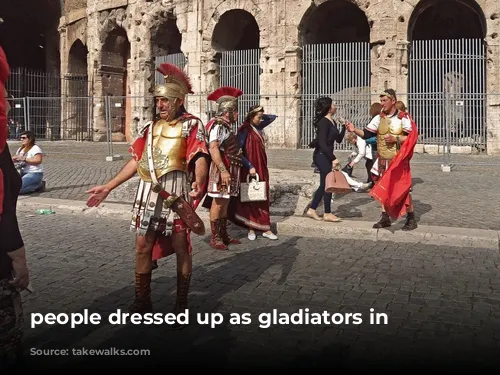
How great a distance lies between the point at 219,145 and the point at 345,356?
2847mm

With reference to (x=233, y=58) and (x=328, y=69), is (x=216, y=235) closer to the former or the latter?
(x=328, y=69)

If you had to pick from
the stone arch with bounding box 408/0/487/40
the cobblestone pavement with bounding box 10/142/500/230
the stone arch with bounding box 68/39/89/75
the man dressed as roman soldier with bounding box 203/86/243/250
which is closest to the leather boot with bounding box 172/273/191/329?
the man dressed as roman soldier with bounding box 203/86/243/250

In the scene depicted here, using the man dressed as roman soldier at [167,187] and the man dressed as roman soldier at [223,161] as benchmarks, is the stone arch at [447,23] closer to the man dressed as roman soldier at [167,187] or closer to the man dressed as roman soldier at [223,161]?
the man dressed as roman soldier at [223,161]

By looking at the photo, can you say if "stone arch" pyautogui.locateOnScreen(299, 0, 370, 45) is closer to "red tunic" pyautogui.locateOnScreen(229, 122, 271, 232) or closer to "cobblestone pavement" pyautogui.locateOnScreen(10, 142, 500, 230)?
"cobblestone pavement" pyautogui.locateOnScreen(10, 142, 500, 230)

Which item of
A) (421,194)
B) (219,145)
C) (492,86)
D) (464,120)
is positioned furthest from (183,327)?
(492,86)

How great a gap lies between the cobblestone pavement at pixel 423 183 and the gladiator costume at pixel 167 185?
387cm

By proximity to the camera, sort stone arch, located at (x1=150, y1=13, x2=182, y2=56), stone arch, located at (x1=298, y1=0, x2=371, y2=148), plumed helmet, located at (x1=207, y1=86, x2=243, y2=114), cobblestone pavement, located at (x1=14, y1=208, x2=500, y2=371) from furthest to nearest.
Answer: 1. stone arch, located at (x1=150, y1=13, x2=182, y2=56)
2. stone arch, located at (x1=298, y1=0, x2=371, y2=148)
3. plumed helmet, located at (x1=207, y1=86, x2=243, y2=114)
4. cobblestone pavement, located at (x1=14, y1=208, x2=500, y2=371)

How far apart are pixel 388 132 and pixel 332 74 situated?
11.8 m

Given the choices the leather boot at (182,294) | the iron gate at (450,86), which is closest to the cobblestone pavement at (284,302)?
the leather boot at (182,294)

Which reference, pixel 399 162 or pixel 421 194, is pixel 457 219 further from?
pixel 421 194

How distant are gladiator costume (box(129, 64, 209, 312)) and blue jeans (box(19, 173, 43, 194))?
599cm

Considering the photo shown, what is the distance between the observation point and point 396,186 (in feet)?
20.7

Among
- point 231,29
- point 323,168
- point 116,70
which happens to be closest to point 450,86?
point 231,29

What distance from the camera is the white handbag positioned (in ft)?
20.0
